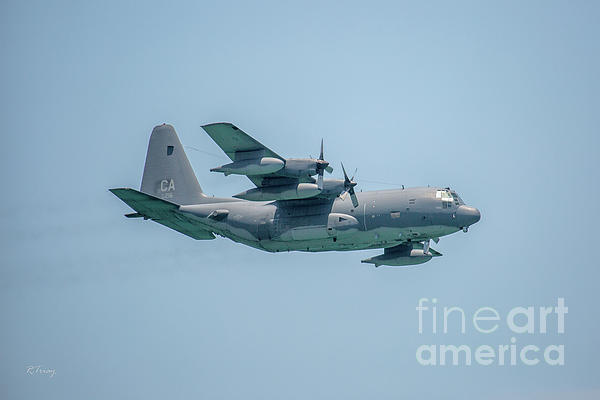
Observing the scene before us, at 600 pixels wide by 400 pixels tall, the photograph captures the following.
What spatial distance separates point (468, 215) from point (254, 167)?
851 centimetres

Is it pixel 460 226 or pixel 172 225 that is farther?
pixel 172 225

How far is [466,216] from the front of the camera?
34750 millimetres

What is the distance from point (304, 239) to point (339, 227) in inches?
61.9

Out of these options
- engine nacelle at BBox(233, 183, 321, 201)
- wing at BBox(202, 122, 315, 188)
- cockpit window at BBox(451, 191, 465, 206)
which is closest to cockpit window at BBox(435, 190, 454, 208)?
cockpit window at BBox(451, 191, 465, 206)

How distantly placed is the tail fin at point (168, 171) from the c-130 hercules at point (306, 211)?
5.54ft

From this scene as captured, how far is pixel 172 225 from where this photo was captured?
3916 cm

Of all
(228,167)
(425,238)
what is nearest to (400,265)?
(425,238)

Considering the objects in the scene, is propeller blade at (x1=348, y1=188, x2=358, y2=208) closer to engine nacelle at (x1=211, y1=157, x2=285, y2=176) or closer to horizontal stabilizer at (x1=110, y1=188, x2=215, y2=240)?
engine nacelle at (x1=211, y1=157, x2=285, y2=176)

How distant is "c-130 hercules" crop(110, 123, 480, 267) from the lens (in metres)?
34.1

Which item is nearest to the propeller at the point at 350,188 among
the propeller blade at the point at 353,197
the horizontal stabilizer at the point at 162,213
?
the propeller blade at the point at 353,197

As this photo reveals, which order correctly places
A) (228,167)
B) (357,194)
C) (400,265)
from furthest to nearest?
(400,265), (357,194), (228,167)

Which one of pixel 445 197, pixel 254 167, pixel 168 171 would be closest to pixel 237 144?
pixel 254 167

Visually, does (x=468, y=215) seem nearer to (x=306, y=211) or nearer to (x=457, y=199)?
(x=457, y=199)

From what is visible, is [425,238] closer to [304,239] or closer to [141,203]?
[304,239]
